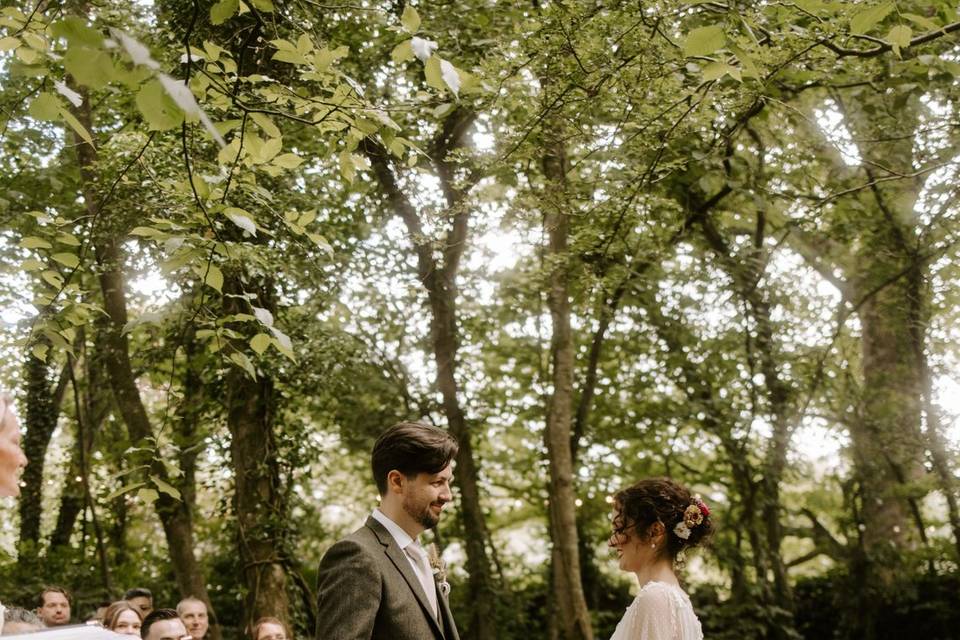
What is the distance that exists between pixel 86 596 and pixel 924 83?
1057 centimetres

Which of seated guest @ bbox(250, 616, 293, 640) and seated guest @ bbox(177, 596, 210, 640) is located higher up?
seated guest @ bbox(177, 596, 210, 640)

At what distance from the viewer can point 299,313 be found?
317 inches

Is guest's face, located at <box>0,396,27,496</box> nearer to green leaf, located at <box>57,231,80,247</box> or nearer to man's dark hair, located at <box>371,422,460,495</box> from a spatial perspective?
man's dark hair, located at <box>371,422,460,495</box>

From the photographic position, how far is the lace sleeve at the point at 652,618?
3156mm

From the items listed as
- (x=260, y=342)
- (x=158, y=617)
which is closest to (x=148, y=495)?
(x=260, y=342)

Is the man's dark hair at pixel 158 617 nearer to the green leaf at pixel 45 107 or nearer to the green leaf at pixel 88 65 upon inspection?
the green leaf at pixel 45 107

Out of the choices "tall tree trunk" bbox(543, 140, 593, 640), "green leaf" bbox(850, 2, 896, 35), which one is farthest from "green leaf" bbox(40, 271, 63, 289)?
"tall tree trunk" bbox(543, 140, 593, 640)

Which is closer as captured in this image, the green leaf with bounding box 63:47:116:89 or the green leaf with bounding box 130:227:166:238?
the green leaf with bounding box 63:47:116:89

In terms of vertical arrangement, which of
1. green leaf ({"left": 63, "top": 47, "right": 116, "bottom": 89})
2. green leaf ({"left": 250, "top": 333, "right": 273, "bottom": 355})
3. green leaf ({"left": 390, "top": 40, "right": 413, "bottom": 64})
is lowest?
green leaf ({"left": 250, "top": 333, "right": 273, "bottom": 355})

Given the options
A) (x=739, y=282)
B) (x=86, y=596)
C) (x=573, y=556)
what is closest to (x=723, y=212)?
(x=739, y=282)

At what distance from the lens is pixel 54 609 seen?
696 centimetres

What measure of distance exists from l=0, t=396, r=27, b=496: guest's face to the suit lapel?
1.16 m

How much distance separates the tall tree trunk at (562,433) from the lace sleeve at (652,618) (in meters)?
4.13

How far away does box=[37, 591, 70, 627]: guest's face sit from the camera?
22.8 ft
